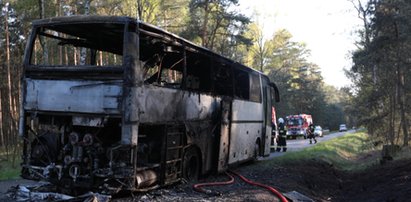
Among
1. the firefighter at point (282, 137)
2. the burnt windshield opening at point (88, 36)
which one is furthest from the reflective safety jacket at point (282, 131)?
the burnt windshield opening at point (88, 36)

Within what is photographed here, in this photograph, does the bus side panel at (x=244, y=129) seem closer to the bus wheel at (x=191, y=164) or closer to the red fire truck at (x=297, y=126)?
the bus wheel at (x=191, y=164)

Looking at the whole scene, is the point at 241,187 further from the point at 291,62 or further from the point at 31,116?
the point at 291,62

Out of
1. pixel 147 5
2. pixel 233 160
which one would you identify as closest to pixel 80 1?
pixel 147 5

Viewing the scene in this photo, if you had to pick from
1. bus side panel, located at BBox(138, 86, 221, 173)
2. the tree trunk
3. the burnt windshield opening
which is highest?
the tree trunk

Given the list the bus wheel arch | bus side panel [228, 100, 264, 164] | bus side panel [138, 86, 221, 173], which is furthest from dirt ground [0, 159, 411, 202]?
bus side panel [138, 86, 221, 173]

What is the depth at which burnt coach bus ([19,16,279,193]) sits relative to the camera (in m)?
7.80

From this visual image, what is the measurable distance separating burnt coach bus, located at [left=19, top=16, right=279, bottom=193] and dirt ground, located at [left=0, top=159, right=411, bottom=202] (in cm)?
55

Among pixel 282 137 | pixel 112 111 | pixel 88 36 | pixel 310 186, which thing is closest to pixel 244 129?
pixel 310 186

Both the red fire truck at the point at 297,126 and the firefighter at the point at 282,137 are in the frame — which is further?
the red fire truck at the point at 297,126

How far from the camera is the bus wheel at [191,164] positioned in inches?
415

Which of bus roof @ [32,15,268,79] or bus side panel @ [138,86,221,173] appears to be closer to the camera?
bus roof @ [32,15,268,79]

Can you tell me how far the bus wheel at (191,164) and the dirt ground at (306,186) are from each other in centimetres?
46

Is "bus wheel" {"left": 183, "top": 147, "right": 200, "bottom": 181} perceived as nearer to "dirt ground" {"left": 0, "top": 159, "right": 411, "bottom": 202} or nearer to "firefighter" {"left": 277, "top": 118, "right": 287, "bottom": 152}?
"dirt ground" {"left": 0, "top": 159, "right": 411, "bottom": 202}

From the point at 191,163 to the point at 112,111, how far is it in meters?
3.92
